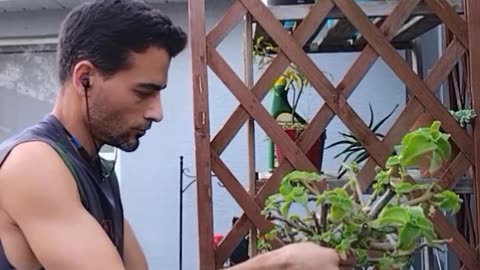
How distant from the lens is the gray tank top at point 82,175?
4.50 feet

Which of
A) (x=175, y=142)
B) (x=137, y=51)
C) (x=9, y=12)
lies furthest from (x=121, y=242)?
(x=9, y=12)

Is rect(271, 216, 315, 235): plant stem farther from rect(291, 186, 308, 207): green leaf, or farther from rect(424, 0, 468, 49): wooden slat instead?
rect(424, 0, 468, 49): wooden slat

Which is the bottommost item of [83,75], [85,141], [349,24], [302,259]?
[302,259]

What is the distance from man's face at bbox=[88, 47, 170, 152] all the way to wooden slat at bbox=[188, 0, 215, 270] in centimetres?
57

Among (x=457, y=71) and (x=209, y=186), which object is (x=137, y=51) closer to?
(x=209, y=186)

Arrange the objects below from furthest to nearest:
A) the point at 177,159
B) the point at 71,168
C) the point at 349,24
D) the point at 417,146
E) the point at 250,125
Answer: the point at 177,159 < the point at 349,24 < the point at 250,125 < the point at 71,168 < the point at 417,146

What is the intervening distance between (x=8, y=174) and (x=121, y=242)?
0.41 metres

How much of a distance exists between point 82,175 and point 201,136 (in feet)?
2.34

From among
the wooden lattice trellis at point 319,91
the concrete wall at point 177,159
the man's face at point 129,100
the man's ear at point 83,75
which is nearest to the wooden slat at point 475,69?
the wooden lattice trellis at point 319,91

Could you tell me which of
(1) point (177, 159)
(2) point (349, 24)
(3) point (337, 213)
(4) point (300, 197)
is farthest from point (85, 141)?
(1) point (177, 159)

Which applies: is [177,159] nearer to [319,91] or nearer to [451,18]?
[319,91]

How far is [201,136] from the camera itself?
82.2 inches

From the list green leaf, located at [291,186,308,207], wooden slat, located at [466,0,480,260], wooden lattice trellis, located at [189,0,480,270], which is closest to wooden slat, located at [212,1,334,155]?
wooden lattice trellis, located at [189,0,480,270]

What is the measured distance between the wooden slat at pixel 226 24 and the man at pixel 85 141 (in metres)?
0.51
